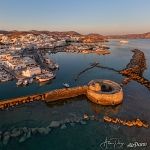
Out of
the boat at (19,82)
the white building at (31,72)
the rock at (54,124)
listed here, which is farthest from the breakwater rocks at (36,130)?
the white building at (31,72)

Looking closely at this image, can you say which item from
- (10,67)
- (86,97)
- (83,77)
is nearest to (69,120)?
(86,97)

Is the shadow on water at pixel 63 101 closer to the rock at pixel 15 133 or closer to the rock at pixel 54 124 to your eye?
the rock at pixel 54 124

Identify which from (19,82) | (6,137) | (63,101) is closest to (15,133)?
(6,137)

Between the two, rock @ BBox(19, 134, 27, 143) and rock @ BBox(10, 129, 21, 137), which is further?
rock @ BBox(10, 129, 21, 137)

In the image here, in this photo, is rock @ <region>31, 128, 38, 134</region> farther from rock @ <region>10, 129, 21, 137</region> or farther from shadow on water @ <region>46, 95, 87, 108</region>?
shadow on water @ <region>46, 95, 87, 108</region>

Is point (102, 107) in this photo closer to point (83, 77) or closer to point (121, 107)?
point (121, 107)

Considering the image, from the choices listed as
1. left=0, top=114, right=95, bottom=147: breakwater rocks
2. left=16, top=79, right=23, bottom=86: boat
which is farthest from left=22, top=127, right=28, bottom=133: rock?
left=16, top=79, right=23, bottom=86: boat

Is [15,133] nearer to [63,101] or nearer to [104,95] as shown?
[63,101]

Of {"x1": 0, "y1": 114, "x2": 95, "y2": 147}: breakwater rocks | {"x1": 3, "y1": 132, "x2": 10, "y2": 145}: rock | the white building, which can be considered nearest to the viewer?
{"x1": 3, "y1": 132, "x2": 10, "y2": 145}: rock
